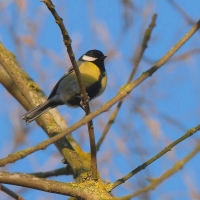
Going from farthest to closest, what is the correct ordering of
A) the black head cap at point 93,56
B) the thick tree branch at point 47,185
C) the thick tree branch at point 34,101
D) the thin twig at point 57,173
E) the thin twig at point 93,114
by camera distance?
the black head cap at point 93,56 → the thin twig at point 57,173 → the thick tree branch at point 34,101 → the thick tree branch at point 47,185 → the thin twig at point 93,114

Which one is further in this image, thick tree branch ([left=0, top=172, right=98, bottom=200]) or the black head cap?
the black head cap

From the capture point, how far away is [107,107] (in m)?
1.54

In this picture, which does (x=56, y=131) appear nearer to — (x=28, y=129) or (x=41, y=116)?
(x=41, y=116)

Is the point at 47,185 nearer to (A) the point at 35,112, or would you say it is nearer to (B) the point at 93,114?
(B) the point at 93,114

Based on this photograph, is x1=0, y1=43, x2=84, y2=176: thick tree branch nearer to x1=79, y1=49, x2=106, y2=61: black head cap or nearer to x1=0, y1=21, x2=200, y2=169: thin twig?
x1=0, y1=21, x2=200, y2=169: thin twig

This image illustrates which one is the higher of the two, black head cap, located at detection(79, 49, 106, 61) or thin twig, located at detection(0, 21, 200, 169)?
black head cap, located at detection(79, 49, 106, 61)

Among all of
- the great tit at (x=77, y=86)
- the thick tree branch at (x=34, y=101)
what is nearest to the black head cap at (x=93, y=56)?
the great tit at (x=77, y=86)

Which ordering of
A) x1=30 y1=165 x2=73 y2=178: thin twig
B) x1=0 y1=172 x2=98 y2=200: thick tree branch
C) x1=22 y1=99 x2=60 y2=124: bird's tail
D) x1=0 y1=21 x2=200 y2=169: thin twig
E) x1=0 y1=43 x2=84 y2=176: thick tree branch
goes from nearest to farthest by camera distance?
x1=0 y1=21 x2=200 y2=169: thin twig
x1=0 y1=172 x2=98 y2=200: thick tree branch
x1=0 y1=43 x2=84 y2=176: thick tree branch
x1=22 y1=99 x2=60 y2=124: bird's tail
x1=30 y1=165 x2=73 y2=178: thin twig

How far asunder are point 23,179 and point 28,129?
2.13 m

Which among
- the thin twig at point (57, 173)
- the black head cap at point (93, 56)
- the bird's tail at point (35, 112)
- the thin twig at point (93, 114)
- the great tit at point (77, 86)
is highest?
the black head cap at point (93, 56)

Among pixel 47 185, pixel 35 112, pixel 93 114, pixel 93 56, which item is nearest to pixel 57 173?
pixel 35 112

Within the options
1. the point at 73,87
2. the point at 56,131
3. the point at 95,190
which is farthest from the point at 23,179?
the point at 73,87

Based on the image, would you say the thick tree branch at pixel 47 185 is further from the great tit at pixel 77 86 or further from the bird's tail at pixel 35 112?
the great tit at pixel 77 86

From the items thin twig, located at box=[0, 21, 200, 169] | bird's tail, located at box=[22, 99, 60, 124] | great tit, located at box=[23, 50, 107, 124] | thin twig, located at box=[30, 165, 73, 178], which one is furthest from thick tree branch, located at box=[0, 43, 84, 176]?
thin twig, located at box=[0, 21, 200, 169]
